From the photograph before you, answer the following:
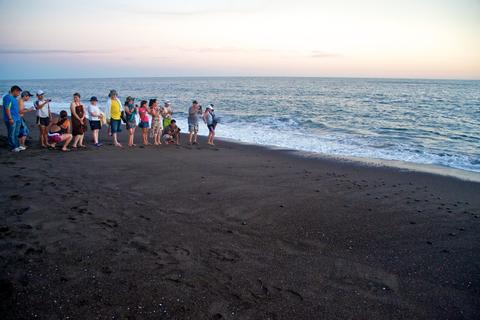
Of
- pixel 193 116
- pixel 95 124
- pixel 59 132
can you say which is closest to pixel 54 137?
pixel 59 132

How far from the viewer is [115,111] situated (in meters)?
10.9

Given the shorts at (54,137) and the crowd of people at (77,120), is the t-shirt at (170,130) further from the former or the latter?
the shorts at (54,137)

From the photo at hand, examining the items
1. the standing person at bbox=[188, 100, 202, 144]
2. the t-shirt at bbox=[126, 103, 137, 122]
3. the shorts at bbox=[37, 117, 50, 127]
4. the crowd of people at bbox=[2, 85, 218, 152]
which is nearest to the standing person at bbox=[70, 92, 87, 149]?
the crowd of people at bbox=[2, 85, 218, 152]

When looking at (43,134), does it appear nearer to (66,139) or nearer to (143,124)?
(66,139)

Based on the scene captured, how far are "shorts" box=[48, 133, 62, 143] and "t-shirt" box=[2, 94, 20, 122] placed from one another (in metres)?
1.01

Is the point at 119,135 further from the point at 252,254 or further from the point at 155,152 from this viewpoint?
the point at 252,254

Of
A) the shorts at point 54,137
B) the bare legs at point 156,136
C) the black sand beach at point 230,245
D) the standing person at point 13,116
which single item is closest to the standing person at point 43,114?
the shorts at point 54,137

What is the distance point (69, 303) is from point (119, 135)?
11.8 meters

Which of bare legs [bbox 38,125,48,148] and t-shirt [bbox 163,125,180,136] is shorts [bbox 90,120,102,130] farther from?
t-shirt [bbox 163,125,180,136]

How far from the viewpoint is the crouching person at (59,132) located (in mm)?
9969

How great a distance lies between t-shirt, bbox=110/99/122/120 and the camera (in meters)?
10.8

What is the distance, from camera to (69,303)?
305 centimetres

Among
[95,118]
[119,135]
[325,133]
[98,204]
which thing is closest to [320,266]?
[98,204]

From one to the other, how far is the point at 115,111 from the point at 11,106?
3042mm
